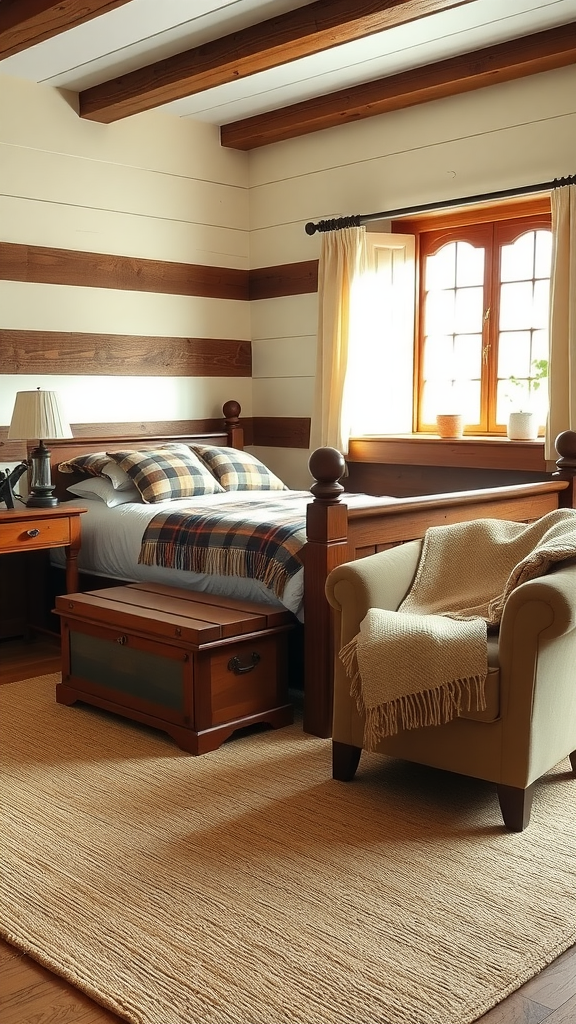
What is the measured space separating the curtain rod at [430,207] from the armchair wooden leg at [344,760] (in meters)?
2.68

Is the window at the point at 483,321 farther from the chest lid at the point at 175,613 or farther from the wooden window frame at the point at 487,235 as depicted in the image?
the chest lid at the point at 175,613

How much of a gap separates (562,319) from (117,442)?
7.47ft

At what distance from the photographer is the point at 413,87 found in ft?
15.1

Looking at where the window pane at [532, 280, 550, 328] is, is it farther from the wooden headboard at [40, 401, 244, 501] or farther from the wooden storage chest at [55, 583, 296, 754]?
the wooden storage chest at [55, 583, 296, 754]

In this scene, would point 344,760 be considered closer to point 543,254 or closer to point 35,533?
point 35,533

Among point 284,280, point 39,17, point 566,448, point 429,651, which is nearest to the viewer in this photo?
point 429,651

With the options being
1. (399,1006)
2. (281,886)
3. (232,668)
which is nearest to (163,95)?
(232,668)

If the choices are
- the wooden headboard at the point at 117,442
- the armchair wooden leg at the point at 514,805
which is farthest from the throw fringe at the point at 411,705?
the wooden headboard at the point at 117,442

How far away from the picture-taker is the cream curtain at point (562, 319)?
13.8 ft

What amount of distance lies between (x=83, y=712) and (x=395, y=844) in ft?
5.05

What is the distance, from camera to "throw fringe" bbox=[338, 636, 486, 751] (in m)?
2.57

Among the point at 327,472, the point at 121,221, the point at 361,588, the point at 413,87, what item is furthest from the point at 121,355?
the point at 361,588

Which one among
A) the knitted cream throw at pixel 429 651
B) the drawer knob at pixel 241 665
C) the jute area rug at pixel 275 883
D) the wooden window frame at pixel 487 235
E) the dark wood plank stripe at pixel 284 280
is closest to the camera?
the jute area rug at pixel 275 883

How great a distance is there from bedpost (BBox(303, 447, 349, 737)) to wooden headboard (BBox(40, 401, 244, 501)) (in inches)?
64.1
